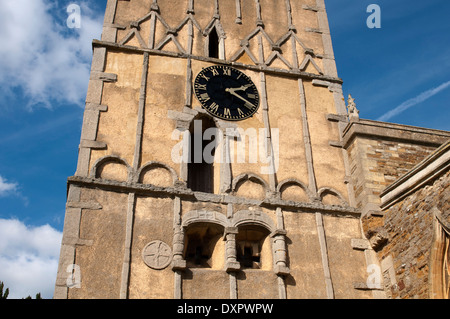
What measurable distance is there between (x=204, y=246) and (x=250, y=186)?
1.86m

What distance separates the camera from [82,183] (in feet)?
39.5

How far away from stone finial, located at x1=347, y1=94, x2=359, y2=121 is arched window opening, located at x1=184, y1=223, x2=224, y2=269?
16.0 feet

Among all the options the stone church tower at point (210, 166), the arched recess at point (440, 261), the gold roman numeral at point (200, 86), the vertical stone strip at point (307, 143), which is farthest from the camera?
the gold roman numeral at point (200, 86)

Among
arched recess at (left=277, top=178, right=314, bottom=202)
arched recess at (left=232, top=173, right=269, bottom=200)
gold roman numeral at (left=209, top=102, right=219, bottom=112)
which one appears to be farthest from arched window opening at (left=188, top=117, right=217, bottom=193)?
arched recess at (left=277, top=178, right=314, bottom=202)

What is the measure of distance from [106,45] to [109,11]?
1.52m

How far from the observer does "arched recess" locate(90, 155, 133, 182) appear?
12477mm

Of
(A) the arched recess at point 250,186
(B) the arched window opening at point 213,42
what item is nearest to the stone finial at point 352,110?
(A) the arched recess at point 250,186

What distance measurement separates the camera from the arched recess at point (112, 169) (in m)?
12.5

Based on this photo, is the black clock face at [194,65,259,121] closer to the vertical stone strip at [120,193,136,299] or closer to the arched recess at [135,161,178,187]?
the arched recess at [135,161,178,187]

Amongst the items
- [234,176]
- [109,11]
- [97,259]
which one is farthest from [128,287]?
[109,11]

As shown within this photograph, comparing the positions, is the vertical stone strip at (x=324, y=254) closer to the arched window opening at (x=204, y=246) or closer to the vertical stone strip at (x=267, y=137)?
the vertical stone strip at (x=267, y=137)

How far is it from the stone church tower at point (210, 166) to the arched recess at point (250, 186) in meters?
0.04

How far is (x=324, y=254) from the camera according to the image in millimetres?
12461

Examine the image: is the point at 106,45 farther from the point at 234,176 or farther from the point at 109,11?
the point at 234,176
